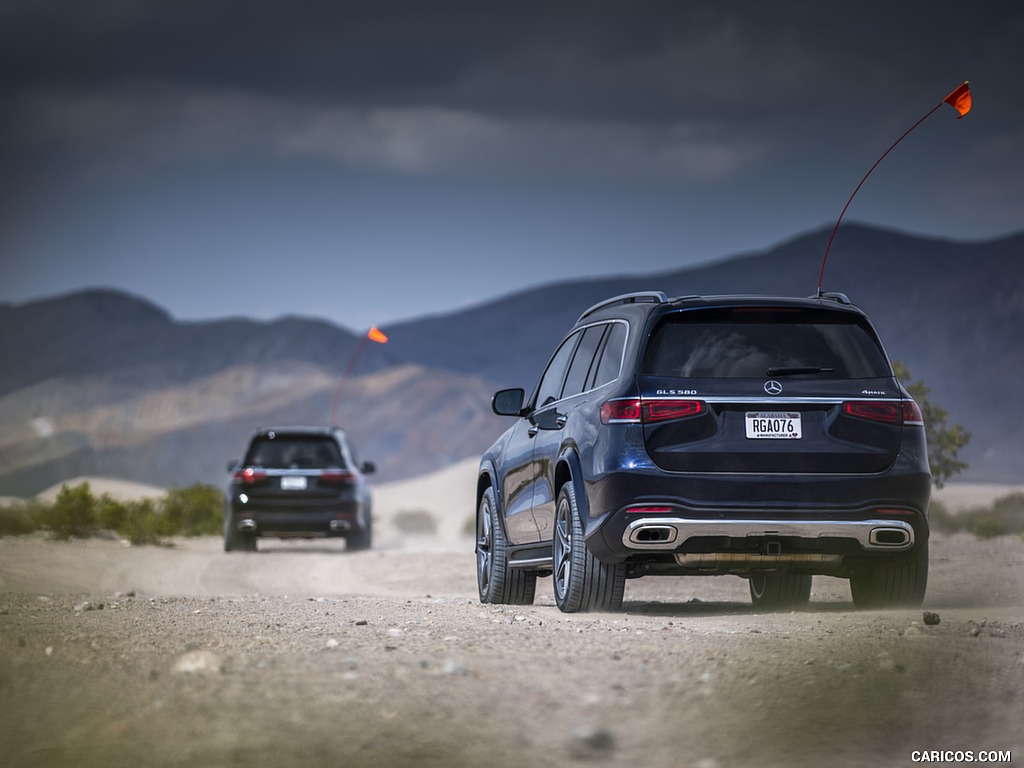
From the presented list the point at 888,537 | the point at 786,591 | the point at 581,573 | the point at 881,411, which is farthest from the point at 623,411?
the point at 786,591

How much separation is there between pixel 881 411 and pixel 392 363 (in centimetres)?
13454

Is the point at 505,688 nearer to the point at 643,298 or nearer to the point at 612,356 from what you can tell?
the point at 612,356

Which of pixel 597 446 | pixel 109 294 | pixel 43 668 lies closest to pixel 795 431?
pixel 597 446

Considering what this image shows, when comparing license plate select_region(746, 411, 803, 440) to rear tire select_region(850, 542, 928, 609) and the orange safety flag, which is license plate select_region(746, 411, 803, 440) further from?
the orange safety flag

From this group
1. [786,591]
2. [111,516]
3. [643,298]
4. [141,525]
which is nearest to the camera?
[643,298]

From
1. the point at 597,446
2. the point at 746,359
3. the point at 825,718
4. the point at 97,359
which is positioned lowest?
the point at 825,718

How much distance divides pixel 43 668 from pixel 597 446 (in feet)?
11.0

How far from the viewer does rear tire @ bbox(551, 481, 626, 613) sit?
875cm

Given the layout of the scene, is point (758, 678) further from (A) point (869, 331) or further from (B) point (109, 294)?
(B) point (109, 294)

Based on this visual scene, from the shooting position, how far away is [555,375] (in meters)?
10.5

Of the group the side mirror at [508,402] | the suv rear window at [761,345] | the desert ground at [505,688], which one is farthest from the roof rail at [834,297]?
the side mirror at [508,402]

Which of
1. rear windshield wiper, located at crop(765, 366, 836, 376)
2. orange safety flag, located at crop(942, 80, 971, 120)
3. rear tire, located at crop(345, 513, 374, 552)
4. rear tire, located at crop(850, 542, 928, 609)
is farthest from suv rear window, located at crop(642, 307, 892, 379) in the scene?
rear tire, located at crop(345, 513, 374, 552)

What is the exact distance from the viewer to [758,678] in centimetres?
614

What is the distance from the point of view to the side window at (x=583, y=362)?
371 inches
